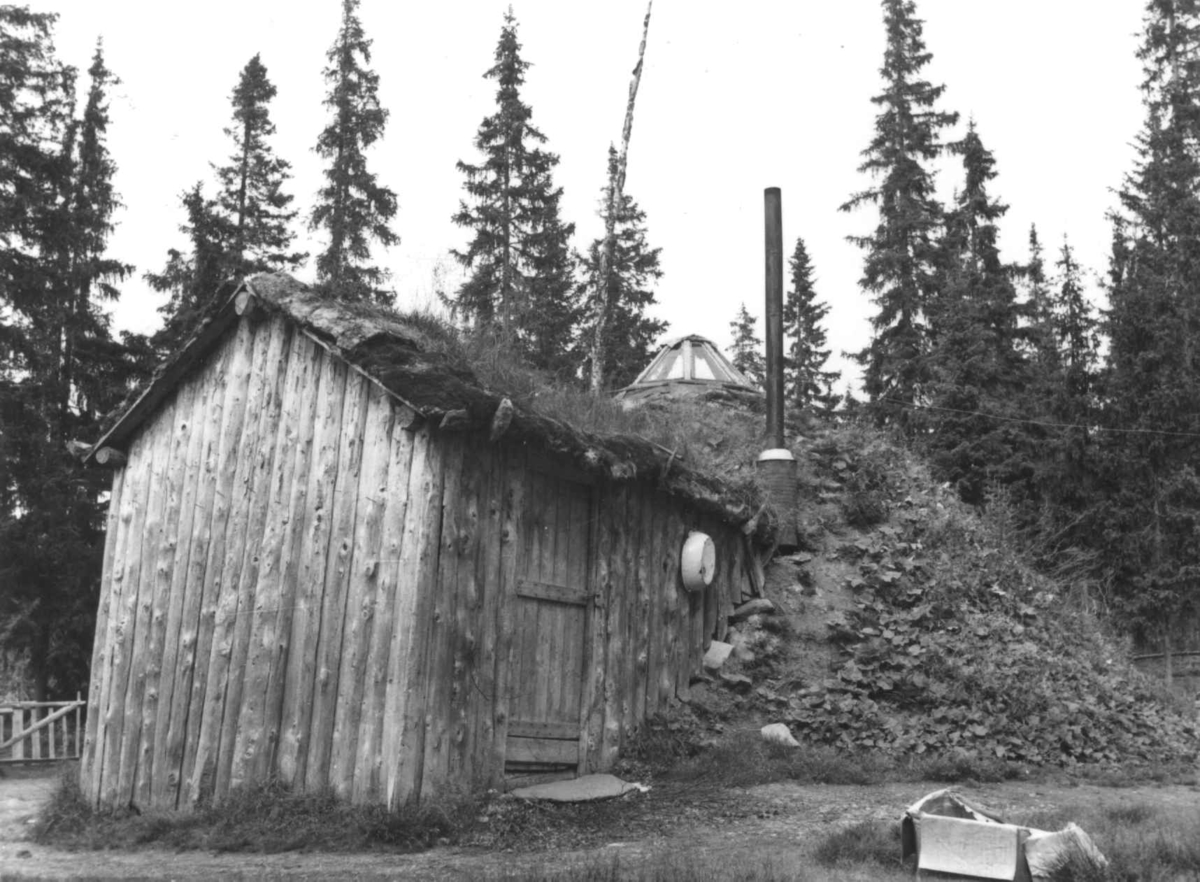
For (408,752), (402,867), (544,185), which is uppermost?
(544,185)

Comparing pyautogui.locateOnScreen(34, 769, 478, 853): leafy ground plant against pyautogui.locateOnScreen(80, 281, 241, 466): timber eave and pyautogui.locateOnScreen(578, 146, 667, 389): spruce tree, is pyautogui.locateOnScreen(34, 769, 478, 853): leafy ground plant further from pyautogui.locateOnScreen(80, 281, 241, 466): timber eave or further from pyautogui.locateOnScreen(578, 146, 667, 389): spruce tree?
pyautogui.locateOnScreen(578, 146, 667, 389): spruce tree

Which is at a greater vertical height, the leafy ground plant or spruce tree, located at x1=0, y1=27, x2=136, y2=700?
spruce tree, located at x1=0, y1=27, x2=136, y2=700

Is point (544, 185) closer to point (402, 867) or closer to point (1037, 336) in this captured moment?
point (1037, 336)

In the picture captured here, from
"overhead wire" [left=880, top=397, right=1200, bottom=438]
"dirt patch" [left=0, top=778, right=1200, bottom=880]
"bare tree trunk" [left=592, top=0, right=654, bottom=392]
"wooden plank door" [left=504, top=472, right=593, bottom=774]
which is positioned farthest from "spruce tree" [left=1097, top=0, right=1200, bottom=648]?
"wooden plank door" [left=504, top=472, right=593, bottom=774]

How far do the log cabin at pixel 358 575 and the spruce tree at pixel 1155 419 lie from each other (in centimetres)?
1677

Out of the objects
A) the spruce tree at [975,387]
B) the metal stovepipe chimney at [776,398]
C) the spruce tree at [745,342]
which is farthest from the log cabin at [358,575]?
the spruce tree at [745,342]

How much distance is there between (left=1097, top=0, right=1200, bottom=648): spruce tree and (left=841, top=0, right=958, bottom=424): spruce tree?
5066mm

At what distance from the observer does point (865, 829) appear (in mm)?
6680

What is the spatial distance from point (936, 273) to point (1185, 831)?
25061 millimetres

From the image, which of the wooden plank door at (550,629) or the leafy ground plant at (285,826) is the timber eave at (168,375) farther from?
the leafy ground plant at (285,826)

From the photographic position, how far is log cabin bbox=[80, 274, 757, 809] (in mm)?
7918

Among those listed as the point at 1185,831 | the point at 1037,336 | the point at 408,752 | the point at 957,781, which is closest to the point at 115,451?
the point at 408,752

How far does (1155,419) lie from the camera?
23.6 meters

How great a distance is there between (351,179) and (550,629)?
20.0 meters
